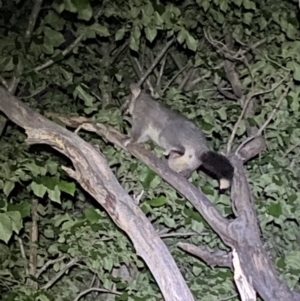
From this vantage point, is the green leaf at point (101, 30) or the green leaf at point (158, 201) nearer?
the green leaf at point (158, 201)

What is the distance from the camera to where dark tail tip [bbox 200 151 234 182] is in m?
2.41

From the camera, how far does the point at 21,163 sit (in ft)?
7.38

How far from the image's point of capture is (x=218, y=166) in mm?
2482

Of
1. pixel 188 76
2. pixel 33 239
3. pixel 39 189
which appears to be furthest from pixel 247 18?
pixel 33 239

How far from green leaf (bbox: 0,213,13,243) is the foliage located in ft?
0.39

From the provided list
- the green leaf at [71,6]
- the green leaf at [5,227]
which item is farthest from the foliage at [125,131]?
the green leaf at [5,227]

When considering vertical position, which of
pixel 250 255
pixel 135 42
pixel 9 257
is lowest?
pixel 9 257

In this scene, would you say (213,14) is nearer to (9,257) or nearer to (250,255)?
(250,255)

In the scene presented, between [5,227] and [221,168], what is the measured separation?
0.93 metres

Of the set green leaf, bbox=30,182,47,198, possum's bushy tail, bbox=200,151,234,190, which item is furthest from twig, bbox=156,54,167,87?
green leaf, bbox=30,182,47,198

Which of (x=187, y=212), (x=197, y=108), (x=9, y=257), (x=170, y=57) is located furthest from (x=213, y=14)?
(x=9, y=257)

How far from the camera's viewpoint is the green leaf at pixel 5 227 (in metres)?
1.83

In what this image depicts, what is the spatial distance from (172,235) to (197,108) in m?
0.60

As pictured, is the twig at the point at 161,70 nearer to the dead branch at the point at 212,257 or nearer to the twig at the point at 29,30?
the twig at the point at 29,30
